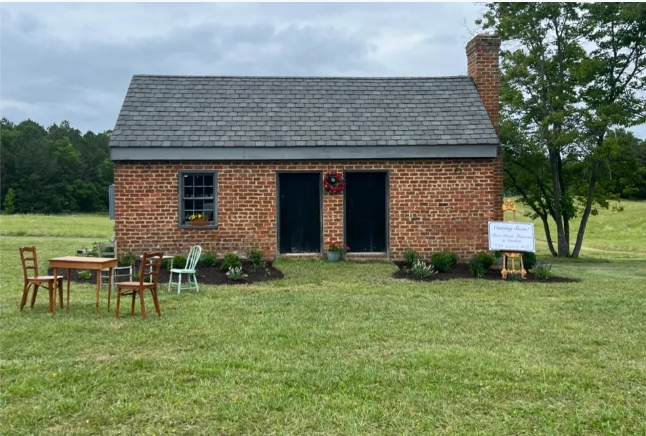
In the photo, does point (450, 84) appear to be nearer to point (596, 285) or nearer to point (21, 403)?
point (596, 285)

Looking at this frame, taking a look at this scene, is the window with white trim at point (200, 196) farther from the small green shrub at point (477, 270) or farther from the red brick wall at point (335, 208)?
the small green shrub at point (477, 270)

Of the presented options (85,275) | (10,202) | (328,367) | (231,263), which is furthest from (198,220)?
(10,202)

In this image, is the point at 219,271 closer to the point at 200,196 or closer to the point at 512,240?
the point at 200,196

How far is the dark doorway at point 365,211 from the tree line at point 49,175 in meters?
49.7

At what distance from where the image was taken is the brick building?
13.3 m

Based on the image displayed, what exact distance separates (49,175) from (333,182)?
5796cm

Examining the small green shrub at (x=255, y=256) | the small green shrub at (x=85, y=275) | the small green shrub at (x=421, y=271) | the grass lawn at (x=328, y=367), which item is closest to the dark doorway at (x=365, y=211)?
the small green shrub at (x=255, y=256)

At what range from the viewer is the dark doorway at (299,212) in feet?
45.6

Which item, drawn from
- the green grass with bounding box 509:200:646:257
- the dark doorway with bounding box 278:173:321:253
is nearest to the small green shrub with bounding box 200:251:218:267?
the dark doorway with bounding box 278:173:321:253

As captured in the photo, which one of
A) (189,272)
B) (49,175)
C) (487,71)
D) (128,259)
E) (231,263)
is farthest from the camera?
(49,175)

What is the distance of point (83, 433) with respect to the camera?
159 inches

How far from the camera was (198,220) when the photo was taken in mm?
13375

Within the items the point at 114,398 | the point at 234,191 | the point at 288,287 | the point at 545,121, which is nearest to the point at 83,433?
the point at 114,398

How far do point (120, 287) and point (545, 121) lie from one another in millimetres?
15207
